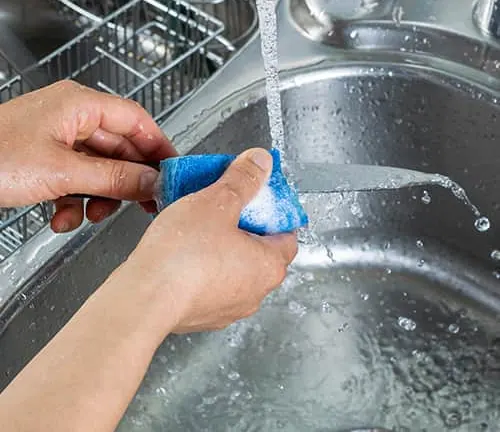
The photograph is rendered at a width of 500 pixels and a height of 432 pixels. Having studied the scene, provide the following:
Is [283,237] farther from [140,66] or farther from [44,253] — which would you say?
[140,66]

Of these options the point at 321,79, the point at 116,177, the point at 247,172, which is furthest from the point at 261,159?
the point at 321,79

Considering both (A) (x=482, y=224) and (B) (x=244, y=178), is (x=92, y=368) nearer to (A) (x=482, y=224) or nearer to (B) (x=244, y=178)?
(B) (x=244, y=178)

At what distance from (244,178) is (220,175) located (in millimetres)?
47

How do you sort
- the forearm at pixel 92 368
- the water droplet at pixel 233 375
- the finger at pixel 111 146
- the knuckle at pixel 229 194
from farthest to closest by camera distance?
1. the water droplet at pixel 233 375
2. the finger at pixel 111 146
3. the knuckle at pixel 229 194
4. the forearm at pixel 92 368

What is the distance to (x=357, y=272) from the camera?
100 centimetres

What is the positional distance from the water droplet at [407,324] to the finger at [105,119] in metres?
0.37

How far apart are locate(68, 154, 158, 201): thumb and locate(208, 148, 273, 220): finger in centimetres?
9

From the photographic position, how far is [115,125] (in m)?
0.68

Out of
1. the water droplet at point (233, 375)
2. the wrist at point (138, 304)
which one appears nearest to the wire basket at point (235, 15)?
the water droplet at point (233, 375)

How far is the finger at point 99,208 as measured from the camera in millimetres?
712

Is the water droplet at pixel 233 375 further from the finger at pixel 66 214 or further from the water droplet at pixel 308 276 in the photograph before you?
the finger at pixel 66 214

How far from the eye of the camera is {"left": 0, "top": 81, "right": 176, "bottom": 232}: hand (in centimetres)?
63

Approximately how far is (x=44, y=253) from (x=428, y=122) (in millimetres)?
430

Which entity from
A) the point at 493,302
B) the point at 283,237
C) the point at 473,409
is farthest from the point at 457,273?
the point at 283,237
